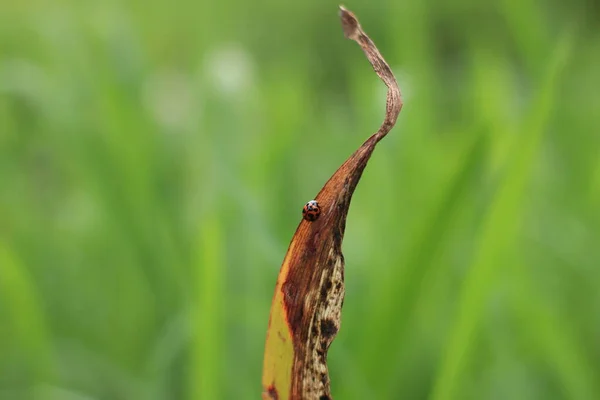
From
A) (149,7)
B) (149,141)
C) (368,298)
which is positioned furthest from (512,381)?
(149,7)

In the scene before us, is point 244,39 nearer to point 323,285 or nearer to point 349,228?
point 349,228

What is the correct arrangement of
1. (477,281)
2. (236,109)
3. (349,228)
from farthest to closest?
(349,228) → (236,109) → (477,281)

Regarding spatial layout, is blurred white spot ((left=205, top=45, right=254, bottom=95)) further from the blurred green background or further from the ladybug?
the ladybug

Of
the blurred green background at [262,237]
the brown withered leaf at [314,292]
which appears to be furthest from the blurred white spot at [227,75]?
the brown withered leaf at [314,292]

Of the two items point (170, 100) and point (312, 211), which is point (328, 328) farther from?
point (170, 100)

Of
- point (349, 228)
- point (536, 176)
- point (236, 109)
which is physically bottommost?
point (349, 228)

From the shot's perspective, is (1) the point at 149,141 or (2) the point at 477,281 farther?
(1) the point at 149,141

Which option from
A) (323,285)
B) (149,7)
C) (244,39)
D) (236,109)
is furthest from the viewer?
(149,7)

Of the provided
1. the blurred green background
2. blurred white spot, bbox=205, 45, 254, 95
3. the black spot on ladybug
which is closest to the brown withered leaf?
the black spot on ladybug
